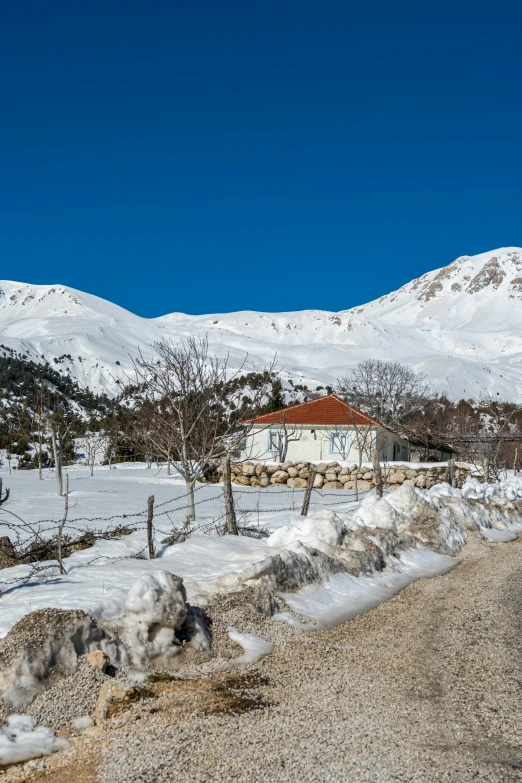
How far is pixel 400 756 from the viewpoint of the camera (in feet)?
13.7

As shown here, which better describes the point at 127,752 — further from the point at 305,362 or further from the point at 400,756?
the point at 305,362

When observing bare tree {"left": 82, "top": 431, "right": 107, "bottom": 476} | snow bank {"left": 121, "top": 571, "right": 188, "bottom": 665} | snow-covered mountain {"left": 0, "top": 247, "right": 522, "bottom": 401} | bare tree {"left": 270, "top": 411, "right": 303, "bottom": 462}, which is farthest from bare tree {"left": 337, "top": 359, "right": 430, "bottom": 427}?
snow bank {"left": 121, "top": 571, "right": 188, "bottom": 665}

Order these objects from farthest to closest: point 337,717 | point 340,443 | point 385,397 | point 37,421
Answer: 1. point 385,397
2. point 340,443
3. point 37,421
4. point 337,717

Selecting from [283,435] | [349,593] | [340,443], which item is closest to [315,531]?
[349,593]

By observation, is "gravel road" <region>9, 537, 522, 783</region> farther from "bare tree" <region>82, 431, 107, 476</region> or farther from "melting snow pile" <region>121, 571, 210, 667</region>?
"bare tree" <region>82, 431, 107, 476</region>

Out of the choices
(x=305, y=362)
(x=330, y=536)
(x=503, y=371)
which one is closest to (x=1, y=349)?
(x=305, y=362)

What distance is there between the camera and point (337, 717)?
477cm

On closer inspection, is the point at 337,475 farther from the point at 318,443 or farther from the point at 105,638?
the point at 105,638

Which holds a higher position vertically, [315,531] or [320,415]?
[320,415]

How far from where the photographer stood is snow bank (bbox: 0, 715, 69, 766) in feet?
13.8

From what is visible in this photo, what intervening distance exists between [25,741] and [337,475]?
24383 millimetres

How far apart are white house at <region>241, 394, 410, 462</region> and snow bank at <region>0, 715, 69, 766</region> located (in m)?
29.6

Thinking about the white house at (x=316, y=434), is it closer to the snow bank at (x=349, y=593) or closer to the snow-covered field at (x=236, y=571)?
the snow-covered field at (x=236, y=571)

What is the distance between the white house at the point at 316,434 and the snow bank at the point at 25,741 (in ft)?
97.1
